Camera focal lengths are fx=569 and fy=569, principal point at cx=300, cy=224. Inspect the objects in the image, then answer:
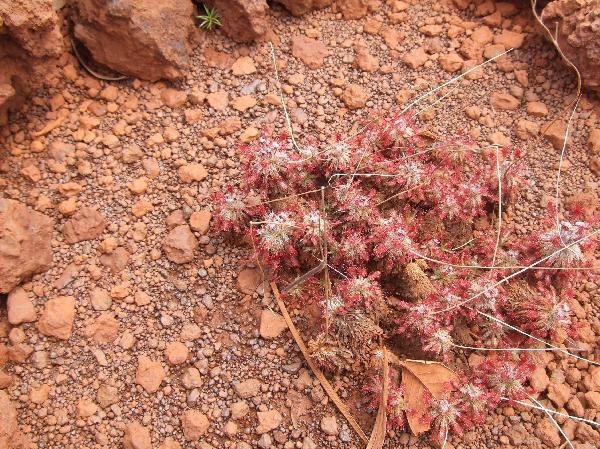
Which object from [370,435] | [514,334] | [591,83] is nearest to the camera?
[370,435]

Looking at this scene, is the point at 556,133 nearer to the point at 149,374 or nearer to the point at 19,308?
the point at 149,374

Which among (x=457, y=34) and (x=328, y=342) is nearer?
(x=328, y=342)

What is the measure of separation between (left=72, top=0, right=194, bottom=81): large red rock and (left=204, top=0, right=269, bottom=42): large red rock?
0.25 meters

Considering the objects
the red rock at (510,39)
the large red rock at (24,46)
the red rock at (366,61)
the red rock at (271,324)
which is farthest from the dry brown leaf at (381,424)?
the large red rock at (24,46)

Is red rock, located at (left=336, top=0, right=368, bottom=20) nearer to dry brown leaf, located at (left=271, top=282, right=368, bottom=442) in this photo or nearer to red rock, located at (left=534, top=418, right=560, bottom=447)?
dry brown leaf, located at (left=271, top=282, right=368, bottom=442)

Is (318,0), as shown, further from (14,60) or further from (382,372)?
(382,372)

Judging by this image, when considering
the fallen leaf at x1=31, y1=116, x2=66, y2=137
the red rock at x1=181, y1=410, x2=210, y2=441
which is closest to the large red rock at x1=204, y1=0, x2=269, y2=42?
the fallen leaf at x1=31, y1=116, x2=66, y2=137

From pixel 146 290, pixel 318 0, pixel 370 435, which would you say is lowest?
pixel 370 435

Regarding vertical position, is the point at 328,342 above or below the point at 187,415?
above

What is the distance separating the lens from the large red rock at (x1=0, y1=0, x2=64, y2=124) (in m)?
3.57

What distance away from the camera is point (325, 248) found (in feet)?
10.9

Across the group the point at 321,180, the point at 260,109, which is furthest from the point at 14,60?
the point at 321,180

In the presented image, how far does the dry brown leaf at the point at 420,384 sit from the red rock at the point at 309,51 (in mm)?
2397

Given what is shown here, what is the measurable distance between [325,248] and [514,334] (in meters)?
1.37
